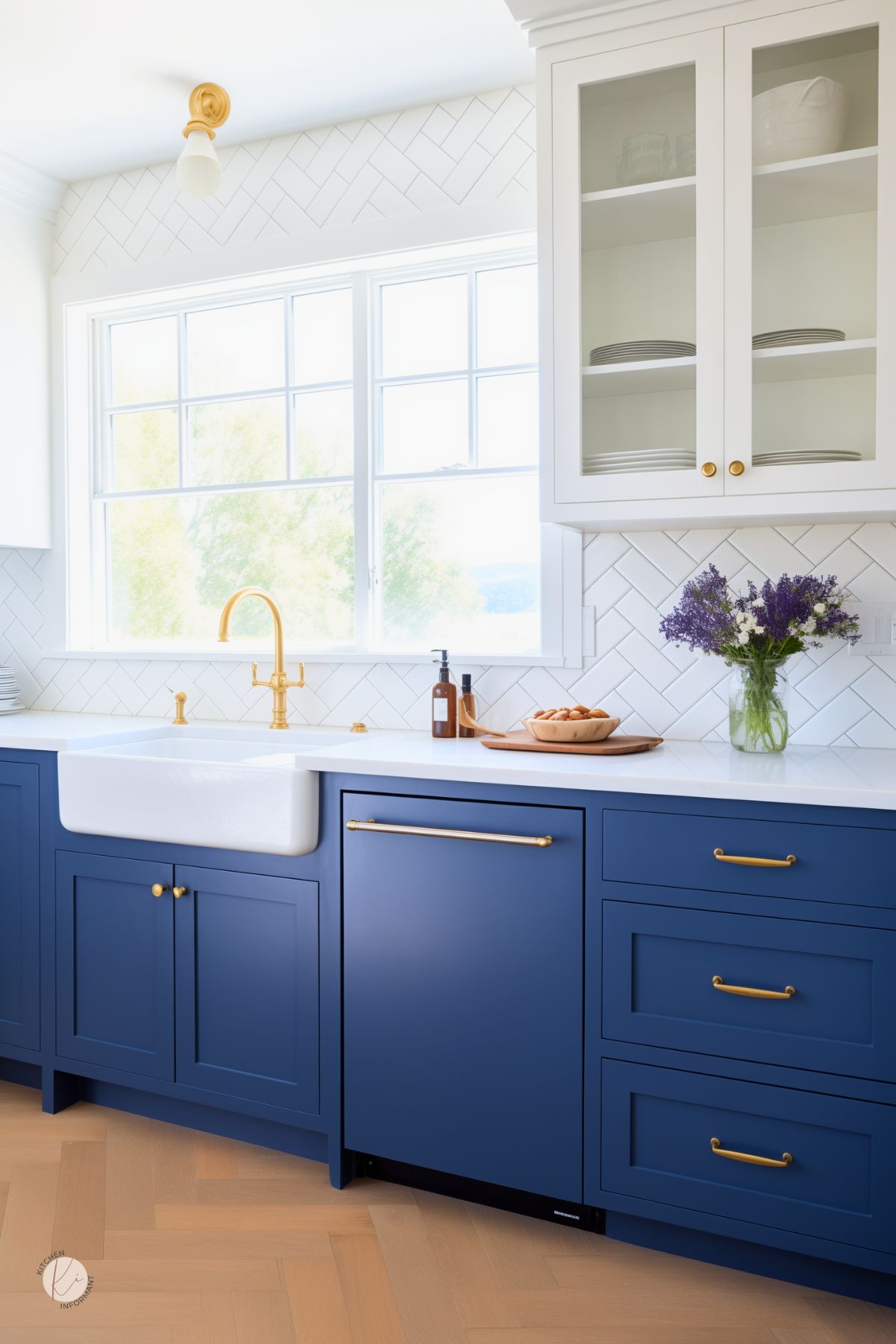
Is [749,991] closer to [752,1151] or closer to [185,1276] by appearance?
[752,1151]

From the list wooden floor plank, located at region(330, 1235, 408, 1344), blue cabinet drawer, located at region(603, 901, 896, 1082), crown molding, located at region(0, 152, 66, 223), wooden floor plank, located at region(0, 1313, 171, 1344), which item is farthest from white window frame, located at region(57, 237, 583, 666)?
wooden floor plank, located at region(0, 1313, 171, 1344)

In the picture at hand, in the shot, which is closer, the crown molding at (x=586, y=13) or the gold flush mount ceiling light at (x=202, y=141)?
the crown molding at (x=586, y=13)

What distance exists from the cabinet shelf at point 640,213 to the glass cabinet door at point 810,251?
99mm

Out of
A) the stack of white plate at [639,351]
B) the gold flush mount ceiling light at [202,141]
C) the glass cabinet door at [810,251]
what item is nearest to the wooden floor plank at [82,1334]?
the glass cabinet door at [810,251]

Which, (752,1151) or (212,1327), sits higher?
(752,1151)

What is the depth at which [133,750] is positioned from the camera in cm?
276

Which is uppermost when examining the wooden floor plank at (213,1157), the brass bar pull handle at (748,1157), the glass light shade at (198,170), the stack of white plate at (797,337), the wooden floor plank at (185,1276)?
the glass light shade at (198,170)

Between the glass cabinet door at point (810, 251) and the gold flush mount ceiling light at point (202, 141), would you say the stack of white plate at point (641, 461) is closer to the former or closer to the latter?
the glass cabinet door at point (810, 251)

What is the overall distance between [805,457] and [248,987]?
166 centimetres

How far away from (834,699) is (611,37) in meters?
1.52

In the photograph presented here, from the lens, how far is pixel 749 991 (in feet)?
5.87

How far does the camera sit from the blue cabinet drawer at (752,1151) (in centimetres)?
173

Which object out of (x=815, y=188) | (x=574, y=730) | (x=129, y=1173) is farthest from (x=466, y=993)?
(x=815, y=188)

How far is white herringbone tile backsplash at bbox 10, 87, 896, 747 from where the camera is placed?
2312 millimetres
